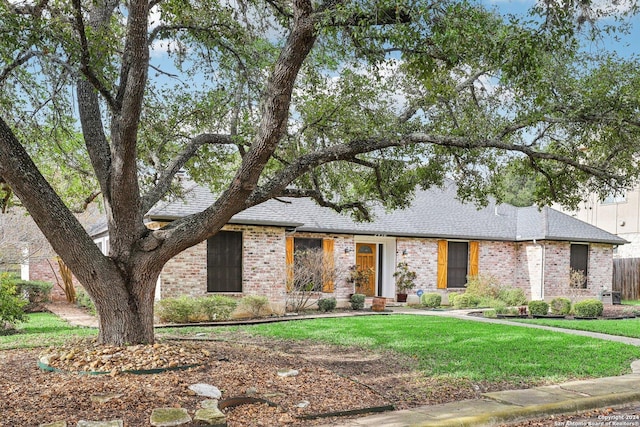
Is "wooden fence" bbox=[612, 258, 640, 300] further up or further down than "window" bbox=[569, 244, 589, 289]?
further down

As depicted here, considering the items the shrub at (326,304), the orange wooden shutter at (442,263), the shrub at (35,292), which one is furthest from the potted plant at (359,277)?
the shrub at (35,292)

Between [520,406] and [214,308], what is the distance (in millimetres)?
9764

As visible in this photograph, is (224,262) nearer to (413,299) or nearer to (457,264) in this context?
(413,299)

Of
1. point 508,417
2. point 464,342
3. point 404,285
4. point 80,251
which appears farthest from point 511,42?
point 404,285

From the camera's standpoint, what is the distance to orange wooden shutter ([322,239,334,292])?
18516 mm

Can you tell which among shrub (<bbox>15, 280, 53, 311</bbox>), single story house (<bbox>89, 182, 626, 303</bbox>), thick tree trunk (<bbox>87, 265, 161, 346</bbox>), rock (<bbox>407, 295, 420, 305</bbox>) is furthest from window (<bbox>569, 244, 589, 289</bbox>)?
shrub (<bbox>15, 280, 53, 311</bbox>)

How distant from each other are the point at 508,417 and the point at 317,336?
6.12 metres

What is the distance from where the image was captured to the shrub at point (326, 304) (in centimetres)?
1775

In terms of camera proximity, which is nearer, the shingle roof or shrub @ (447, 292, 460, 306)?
the shingle roof

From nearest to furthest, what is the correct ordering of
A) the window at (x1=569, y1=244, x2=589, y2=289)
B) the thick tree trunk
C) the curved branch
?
the curved branch → the thick tree trunk → the window at (x1=569, y1=244, x2=589, y2=289)

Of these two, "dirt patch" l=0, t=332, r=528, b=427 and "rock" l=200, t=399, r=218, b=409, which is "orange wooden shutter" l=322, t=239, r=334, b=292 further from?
"rock" l=200, t=399, r=218, b=409

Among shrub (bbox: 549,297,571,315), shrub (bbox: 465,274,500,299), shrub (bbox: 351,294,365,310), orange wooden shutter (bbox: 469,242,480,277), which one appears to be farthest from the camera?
orange wooden shutter (bbox: 469,242,480,277)

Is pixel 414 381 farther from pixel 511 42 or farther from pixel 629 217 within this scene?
pixel 629 217

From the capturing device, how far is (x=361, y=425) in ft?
17.8
